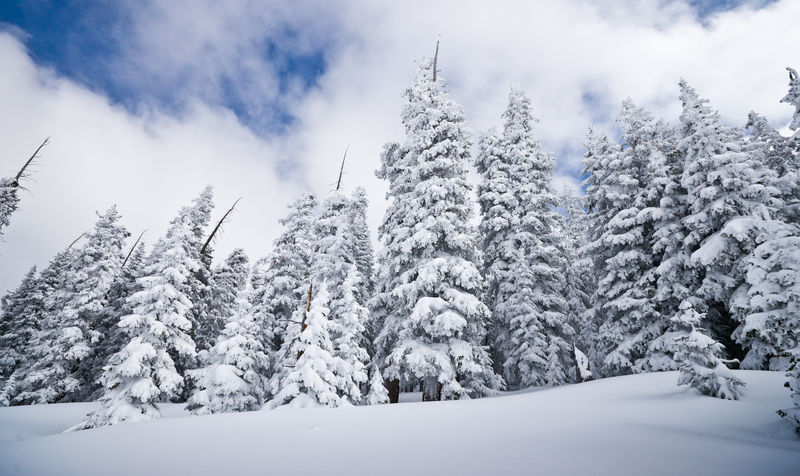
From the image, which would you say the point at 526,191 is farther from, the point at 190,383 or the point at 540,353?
the point at 190,383

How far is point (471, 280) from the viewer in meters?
13.8

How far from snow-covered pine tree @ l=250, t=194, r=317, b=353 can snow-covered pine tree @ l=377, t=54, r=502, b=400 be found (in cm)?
656

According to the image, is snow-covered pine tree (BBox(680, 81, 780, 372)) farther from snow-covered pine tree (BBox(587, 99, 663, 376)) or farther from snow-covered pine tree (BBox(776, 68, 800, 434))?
snow-covered pine tree (BBox(776, 68, 800, 434))

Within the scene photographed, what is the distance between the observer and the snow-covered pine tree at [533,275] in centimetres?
1711

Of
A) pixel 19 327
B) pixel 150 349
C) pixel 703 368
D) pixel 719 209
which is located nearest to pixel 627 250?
pixel 719 209

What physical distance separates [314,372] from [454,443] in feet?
31.0

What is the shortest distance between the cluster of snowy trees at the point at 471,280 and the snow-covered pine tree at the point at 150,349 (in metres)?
0.09

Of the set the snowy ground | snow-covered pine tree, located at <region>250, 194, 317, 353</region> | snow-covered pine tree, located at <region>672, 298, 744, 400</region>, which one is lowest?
the snowy ground

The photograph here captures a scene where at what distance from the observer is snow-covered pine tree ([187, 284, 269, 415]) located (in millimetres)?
15711

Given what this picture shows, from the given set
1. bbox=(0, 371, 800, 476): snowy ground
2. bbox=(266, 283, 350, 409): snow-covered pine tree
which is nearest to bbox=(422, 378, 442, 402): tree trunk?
bbox=(266, 283, 350, 409): snow-covered pine tree

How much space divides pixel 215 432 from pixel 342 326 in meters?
10.0

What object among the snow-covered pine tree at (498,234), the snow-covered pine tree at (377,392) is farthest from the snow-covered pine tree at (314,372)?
the snow-covered pine tree at (498,234)

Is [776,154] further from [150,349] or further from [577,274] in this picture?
[150,349]

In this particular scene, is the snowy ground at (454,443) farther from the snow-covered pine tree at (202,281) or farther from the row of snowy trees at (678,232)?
the snow-covered pine tree at (202,281)
